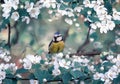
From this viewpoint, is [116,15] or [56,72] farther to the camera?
[116,15]

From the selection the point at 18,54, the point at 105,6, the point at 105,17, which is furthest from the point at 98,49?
the point at 105,17

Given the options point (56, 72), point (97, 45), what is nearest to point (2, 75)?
point (56, 72)

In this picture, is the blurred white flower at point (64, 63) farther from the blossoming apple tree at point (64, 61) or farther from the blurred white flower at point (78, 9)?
the blurred white flower at point (78, 9)

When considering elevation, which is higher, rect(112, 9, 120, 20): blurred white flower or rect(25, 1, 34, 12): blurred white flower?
rect(25, 1, 34, 12): blurred white flower

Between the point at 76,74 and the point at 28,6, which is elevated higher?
the point at 28,6

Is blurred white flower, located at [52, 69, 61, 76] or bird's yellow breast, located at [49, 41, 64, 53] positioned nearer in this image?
blurred white flower, located at [52, 69, 61, 76]

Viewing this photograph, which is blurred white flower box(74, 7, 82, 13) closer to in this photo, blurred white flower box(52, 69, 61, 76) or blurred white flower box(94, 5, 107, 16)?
blurred white flower box(94, 5, 107, 16)

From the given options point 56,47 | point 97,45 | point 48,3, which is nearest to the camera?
point 48,3

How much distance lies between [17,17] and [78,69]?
33 cm

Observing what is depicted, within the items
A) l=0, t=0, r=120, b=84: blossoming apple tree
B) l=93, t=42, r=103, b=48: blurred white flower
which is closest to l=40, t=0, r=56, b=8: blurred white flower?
l=0, t=0, r=120, b=84: blossoming apple tree

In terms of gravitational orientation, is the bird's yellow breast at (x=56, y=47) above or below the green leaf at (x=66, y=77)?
above

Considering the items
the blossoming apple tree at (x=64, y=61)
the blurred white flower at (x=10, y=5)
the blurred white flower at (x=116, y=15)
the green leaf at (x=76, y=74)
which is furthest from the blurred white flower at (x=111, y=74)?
the blurred white flower at (x=10, y=5)

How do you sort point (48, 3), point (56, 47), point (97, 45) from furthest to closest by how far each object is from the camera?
point (97, 45), point (56, 47), point (48, 3)

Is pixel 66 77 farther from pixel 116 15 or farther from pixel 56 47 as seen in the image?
pixel 56 47
